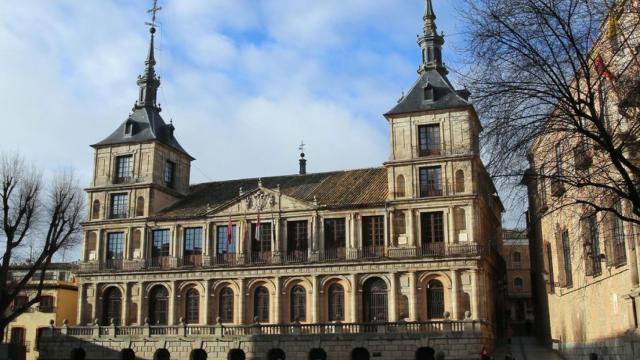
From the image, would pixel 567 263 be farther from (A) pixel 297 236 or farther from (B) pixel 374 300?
(A) pixel 297 236

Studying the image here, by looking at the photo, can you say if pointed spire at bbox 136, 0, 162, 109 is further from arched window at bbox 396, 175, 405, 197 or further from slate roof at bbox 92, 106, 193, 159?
arched window at bbox 396, 175, 405, 197

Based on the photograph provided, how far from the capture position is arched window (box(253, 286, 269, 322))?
1725 inches

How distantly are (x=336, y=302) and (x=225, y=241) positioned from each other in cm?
885

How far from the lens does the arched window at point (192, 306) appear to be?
4538 cm

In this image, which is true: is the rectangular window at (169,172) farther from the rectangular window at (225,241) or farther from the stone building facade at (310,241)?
the rectangular window at (225,241)

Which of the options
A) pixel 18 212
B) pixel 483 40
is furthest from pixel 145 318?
pixel 483 40

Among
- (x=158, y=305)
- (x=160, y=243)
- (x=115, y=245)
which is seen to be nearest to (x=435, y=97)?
(x=160, y=243)

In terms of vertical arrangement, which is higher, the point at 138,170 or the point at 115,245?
the point at 138,170

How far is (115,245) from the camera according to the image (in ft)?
160

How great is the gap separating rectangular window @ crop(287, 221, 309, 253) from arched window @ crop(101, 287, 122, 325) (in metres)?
12.7

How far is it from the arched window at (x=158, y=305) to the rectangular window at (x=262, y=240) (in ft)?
22.5

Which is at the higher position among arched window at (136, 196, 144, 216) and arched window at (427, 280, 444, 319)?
arched window at (136, 196, 144, 216)

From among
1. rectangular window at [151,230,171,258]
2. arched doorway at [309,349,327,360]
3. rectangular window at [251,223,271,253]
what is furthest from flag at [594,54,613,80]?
rectangular window at [151,230,171,258]

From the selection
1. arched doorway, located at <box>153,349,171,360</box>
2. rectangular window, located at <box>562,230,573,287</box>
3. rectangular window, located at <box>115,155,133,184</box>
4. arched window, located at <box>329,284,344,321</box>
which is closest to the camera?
rectangular window, located at <box>562,230,573,287</box>
